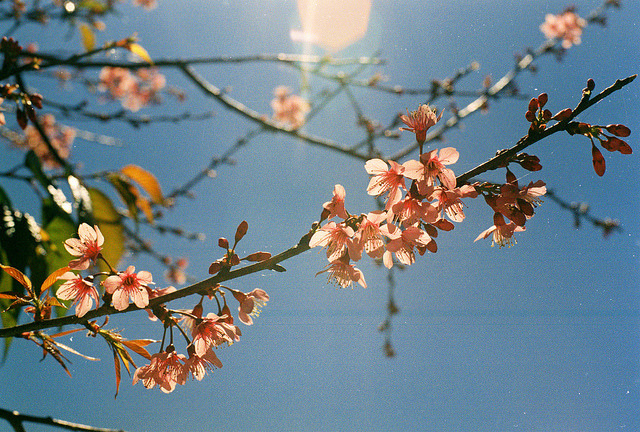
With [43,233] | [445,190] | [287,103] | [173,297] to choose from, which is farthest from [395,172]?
[287,103]

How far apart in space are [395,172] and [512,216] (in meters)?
0.22

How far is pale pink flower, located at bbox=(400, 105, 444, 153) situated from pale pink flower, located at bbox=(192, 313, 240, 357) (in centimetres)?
50

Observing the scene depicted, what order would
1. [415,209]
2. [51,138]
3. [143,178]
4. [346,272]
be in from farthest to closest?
[51,138] < [143,178] < [346,272] < [415,209]

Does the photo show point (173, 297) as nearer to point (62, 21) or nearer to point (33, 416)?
point (33, 416)

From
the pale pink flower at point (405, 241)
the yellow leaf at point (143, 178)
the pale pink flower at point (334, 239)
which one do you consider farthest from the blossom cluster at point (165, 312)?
the yellow leaf at point (143, 178)

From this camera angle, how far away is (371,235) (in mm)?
684

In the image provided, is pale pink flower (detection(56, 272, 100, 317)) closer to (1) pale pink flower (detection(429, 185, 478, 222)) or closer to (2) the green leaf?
(2) the green leaf

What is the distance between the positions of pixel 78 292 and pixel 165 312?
0.22m

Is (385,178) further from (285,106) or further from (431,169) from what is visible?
(285,106)

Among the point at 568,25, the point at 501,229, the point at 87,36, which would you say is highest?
the point at 568,25

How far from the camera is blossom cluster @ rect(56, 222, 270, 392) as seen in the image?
0.70 metres

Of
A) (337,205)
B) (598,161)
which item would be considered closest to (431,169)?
(337,205)

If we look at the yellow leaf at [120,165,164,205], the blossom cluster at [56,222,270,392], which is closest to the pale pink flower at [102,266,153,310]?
the blossom cluster at [56,222,270,392]

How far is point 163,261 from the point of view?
8.78ft
